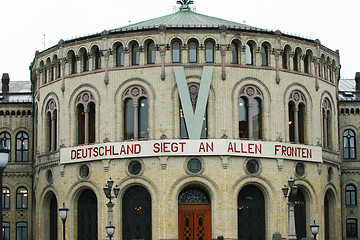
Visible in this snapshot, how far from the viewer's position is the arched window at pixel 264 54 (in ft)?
183

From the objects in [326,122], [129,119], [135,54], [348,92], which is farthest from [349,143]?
[135,54]

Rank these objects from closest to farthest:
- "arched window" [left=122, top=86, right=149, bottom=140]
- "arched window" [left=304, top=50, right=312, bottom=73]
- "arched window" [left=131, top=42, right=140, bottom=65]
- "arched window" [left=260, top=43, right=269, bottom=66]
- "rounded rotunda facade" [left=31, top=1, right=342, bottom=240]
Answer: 1. "rounded rotunda facade" [left=31, top=1, right=342, bottom=240]
2. "arched window" [left=122, top=86, right=149, bottom=140]
3. "arched window" [left=131, top=42, right=140, bottom=65]
4. "arched window" [left=260, top=43, right=269, bottom=66]
5. "arched window" [left=304, top=50, right=312, bottom=73]

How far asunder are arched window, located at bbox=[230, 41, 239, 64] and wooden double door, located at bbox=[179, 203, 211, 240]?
10.3 m

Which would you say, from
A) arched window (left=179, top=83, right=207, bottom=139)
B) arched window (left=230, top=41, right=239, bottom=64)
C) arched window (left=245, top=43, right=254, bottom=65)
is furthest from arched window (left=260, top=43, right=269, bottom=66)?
arched window (left=179, top=83, right=207, bottom=139)

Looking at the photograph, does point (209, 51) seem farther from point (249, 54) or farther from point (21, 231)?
point (21, 231)

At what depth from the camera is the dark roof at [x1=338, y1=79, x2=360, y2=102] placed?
67125 mm

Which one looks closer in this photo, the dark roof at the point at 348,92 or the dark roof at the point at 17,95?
the dark roof at the point at 348,92

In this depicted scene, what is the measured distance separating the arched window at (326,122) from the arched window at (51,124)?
66.9 feet

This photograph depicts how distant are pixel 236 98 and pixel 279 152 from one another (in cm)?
484

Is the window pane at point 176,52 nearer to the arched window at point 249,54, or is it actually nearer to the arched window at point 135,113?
the arched window at point 135,113

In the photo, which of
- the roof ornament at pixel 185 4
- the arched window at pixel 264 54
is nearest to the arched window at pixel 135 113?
the arched window at pixel 264 54

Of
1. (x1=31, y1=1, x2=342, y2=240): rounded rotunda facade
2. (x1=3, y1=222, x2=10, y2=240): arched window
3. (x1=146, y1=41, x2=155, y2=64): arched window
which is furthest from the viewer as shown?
(x1=3, y1=222, x2=10, y2=240): arched window

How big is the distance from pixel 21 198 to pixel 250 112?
22.1m

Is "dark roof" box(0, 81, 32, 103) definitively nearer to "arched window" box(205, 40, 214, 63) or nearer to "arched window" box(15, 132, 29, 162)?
"arched window" box(15, 132, 29, 162)
